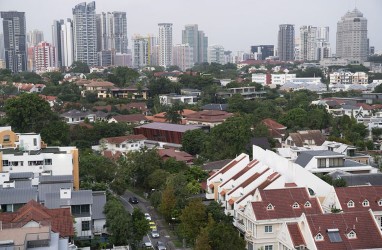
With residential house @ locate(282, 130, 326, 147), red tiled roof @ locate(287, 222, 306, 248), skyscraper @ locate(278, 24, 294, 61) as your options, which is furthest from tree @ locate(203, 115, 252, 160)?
skyscraper @ locate(278, 24, 294, 61)

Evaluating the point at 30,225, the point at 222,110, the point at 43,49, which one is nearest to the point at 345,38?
the point at 43,49

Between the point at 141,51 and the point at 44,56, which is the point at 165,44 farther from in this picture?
the point at 44,56

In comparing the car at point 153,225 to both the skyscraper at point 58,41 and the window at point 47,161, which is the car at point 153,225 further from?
the skyscraper at point 58,41

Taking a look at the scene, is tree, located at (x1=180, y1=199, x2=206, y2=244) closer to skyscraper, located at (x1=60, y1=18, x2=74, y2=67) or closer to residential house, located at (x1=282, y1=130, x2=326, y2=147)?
residential house, located at (x1=282, y1=130, x2=326, y2=147)

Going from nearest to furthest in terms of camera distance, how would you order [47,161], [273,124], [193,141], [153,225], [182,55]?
[153,225], [47,161], [193,141], [273,124], [182,55]

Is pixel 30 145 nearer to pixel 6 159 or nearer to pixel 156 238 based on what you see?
pixel 6 159

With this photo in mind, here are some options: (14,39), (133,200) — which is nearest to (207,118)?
(133,200)

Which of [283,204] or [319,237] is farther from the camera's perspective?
[283,204]
